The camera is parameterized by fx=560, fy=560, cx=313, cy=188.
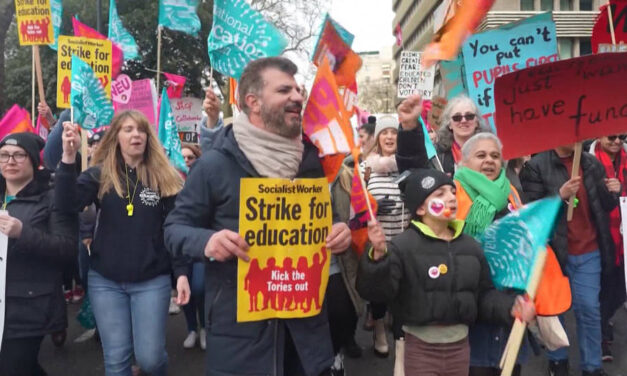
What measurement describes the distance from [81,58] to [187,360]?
356cm

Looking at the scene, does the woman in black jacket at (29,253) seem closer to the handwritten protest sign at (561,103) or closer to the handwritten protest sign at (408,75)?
the handwritten protest sign at (561,103)

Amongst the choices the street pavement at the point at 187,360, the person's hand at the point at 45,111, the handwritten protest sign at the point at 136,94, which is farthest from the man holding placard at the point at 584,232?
the person's hand at the point at 45,111

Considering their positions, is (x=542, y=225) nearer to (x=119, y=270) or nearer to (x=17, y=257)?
(x=119, y=270)

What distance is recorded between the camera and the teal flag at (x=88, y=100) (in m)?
4.42

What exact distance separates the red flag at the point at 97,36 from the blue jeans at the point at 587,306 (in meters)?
5.48

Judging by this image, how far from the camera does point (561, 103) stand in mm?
2795

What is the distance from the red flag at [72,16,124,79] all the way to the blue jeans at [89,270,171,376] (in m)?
4.17

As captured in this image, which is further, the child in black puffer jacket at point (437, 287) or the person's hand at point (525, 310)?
the child in black puffer jacket at point (437, 287)

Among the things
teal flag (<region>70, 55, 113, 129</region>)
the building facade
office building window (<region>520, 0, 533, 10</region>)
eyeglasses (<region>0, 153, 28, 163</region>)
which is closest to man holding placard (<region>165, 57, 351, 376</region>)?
eyeglasses (<region>0, 153, 28, 163</region>)

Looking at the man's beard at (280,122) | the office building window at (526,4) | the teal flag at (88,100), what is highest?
the office building window at (526,4)

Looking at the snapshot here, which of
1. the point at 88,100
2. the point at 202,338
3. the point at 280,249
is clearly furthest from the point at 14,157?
the point at 202,338

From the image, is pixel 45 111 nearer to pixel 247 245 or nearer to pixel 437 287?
pixel 247 245

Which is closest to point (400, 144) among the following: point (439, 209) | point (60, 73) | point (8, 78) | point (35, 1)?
point (439, 209)

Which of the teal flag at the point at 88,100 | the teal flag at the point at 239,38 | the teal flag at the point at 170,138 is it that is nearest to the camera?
the teal flag at the point at 239,38
